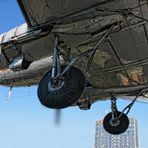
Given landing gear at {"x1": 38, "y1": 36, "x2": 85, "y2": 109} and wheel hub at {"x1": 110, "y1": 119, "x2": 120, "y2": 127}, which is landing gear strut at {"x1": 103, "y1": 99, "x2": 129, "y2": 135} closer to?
wheel hub at {"x1": 110, "y1": 119, "x2": 120, "y2": 127}

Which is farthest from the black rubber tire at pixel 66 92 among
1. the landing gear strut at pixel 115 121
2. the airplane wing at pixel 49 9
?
the landing gear strut at pixel 115 121

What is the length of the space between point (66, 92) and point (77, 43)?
1.53 metres

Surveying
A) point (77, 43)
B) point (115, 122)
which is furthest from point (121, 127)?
point (77, 43)

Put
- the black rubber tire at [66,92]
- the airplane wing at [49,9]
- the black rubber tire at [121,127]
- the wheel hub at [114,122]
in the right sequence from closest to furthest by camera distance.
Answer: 1. the black rubber tire at [66,92]
2. the airplane wing at [49,9]
3. the black rubber tire at [121,127]
4. the wheel hub at [114,122]

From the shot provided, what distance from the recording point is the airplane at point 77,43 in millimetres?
7598

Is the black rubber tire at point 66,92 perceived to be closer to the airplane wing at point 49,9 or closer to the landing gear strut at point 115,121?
the airplane wing at point 49,9

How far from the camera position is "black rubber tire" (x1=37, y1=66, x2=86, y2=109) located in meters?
7.52

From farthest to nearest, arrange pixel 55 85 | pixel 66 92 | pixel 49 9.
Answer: pixel 49 9, pixel 55 85, pixel 66 92

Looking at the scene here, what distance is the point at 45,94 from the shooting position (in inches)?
305

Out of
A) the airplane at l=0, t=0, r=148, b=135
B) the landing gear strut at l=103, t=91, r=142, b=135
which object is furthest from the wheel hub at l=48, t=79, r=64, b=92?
the landing gear strut at l=103, t=91, r=142, b=135

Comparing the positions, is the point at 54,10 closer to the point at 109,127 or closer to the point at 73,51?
the point at 73,51

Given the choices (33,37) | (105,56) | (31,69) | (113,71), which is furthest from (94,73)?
(31,69)

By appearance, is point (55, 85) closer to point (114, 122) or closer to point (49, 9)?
point (49, 9)

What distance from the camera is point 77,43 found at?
8570 mm
